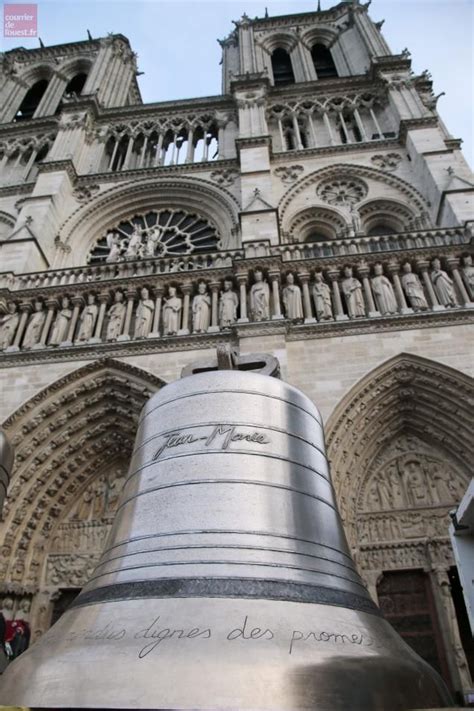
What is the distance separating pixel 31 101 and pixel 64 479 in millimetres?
19206

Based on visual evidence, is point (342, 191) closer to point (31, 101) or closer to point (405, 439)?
point (405, 439)

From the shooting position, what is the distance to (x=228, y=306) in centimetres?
790

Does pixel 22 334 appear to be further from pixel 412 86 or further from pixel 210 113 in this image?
pixel 412 86

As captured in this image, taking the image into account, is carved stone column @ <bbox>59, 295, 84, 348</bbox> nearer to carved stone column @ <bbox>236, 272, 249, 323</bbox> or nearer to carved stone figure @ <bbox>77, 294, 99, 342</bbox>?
carved stone figure @ <bbox>77, 294, 99, 342</bbox>

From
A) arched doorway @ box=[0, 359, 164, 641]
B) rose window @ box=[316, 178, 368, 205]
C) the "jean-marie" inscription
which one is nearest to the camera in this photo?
the "jean-marie" inscription

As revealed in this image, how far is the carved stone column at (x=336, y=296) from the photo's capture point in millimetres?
7525

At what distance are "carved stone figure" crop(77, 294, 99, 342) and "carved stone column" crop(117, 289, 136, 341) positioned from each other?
0.55 metres

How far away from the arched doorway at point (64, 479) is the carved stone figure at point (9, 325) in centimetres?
139

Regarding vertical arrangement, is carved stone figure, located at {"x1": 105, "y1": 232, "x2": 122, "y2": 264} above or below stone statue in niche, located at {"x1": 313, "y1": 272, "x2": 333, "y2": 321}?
above

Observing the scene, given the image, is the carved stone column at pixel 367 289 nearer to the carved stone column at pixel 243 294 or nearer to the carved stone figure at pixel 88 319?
the carved stone column at pixel 243 294

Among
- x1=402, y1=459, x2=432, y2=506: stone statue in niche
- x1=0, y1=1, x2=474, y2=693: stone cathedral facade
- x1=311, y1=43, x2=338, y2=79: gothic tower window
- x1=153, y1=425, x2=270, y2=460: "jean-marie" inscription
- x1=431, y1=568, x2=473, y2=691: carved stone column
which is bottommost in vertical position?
x1=153, y1=425, x2=270, y2=460: "jean-marie" inscription

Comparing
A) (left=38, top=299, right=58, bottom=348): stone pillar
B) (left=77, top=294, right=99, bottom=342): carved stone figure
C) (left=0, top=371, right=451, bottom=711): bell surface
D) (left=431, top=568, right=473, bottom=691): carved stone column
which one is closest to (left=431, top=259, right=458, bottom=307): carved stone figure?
(left=431, top=568, right=473, bottom=691): carved stone column

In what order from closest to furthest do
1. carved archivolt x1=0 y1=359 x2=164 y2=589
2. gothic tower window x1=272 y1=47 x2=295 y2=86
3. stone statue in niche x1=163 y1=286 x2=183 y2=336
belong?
carved archivolt x1=0 y1=359 x2=164 y2=589 < stone statue in niche x1=163 y1=286 x2=183 y2=336 < gothic tower window x1=272 y1=47 x2=295 y2=86

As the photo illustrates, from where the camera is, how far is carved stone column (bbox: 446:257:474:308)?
7.43 meters
